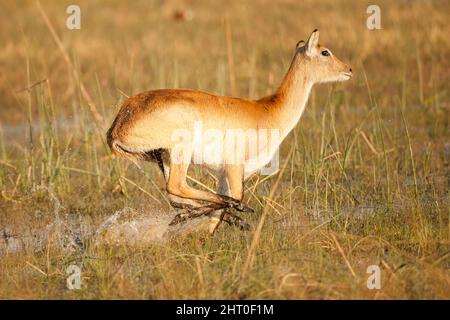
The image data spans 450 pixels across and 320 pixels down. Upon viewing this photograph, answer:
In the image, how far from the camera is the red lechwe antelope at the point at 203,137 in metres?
6.26

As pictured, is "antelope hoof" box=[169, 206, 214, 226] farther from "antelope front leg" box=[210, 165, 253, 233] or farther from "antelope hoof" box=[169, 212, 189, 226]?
"antelope front leg" box=[210, 165, 253, 233]

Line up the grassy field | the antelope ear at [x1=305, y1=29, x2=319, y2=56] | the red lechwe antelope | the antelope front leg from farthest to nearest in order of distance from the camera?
the antelope ear at [x1=305, y1=29, x2=319, y2=56]
the antelope front leg
the red lechwe antelope
the grassy field

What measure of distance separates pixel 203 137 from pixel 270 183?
1727mm

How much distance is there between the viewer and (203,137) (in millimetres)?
6445

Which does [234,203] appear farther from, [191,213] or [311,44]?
[311,44]

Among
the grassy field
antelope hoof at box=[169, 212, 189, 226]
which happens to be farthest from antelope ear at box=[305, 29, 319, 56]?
antelope hoof at box=[169, 212, 189, 226]

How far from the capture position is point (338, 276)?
527 centimetres

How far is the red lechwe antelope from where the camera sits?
626 cm

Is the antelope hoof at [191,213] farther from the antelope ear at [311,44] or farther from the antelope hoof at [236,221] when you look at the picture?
the antelope ear at [311,44]

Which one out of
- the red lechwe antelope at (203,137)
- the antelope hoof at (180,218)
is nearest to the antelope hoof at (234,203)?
the red lechwe antelope at (203,137)

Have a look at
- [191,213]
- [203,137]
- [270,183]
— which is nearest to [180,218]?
[191,213]

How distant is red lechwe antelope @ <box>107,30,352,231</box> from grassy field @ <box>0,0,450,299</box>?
281 millimetres

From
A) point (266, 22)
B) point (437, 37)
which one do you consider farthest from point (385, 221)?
point (266, 22)

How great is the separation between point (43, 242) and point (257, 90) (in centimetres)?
530
